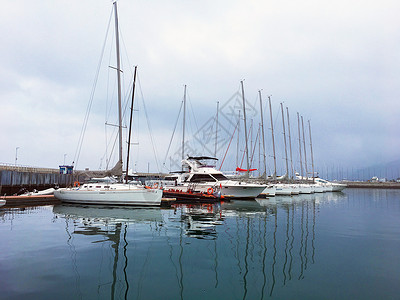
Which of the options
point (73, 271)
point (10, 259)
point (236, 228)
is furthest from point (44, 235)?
point (236, 228)

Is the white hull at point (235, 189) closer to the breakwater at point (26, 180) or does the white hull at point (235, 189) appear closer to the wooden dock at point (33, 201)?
the wooden dock at point (33, 201)

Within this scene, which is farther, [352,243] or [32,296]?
[352,243]

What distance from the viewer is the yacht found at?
3656 cm

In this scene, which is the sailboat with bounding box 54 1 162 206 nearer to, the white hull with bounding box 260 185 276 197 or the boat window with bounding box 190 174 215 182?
the boat window with bounding box 190 174 215 182

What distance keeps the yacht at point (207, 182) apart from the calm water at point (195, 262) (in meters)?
20.9

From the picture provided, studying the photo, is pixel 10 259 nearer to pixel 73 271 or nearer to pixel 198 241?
pixel 73 271

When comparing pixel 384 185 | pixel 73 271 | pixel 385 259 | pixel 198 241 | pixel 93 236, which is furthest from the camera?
pixel 384 185

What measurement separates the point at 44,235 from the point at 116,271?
23.0ft

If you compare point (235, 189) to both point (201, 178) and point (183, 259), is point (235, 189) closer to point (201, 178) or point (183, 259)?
A: point (201, 178)

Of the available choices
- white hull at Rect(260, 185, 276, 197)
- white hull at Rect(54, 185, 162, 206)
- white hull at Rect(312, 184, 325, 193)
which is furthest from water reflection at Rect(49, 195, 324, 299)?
white hull at Rect(312, 184, 325, 193)

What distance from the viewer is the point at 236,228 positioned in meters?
15.1

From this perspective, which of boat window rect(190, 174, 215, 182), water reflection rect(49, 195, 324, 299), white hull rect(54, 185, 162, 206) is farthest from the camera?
boat window rect(190, 174, 215, 182)

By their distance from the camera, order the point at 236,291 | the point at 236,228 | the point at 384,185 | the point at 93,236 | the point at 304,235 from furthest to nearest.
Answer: the point at 384,185
the point at 236,228
the point at 304,235
the point at 93,236
the point at 236,291

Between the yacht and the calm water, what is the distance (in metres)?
20.9
